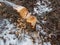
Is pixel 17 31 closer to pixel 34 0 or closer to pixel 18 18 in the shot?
pixel 18 18

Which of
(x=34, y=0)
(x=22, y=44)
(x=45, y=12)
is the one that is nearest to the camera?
(x=22, y=44)

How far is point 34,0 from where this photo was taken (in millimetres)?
5176

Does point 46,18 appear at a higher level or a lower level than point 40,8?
lower

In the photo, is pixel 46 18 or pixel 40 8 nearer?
pixel 46 18

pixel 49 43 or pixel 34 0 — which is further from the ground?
pixel 34 0

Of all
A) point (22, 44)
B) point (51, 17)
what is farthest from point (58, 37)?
point (22, 44)

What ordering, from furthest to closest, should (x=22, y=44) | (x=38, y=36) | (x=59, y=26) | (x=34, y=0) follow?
1. (x=34, y=0)
2. (x=59, y=26)
3. (x=38, y=36)
4. (x=22, y=44)

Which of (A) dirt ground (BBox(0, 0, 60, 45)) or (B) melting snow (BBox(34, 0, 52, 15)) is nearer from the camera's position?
(A) dirt ground (BBox(0, 0, 60, 45))

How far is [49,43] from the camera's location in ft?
13.3

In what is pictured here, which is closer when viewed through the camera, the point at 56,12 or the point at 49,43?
the point at 49,43

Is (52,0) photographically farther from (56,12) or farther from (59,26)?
(59,26)

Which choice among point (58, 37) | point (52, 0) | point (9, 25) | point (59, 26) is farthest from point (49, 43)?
point (52, 0)

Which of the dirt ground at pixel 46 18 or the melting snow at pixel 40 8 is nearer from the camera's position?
the dirt ground at pixel 46 18

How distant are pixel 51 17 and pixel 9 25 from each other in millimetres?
1167
